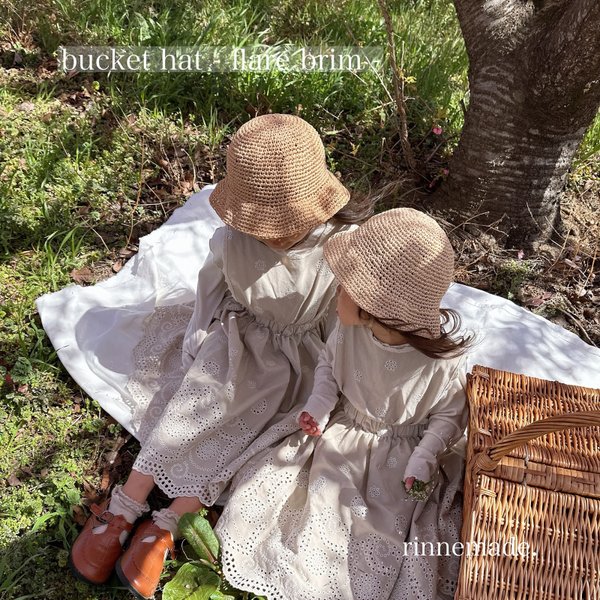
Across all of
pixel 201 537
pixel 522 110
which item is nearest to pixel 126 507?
pixel 201 537

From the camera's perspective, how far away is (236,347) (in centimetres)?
262

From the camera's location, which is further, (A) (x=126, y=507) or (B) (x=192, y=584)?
(A) (x=126, y=507)

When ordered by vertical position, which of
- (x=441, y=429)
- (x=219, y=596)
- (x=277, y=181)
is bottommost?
(x=219, y=596)

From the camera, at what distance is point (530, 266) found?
351 cm

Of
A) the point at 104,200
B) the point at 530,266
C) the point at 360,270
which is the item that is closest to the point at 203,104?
the point at 104,200

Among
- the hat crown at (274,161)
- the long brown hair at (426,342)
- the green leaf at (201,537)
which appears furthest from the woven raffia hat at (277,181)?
the green leaf at (201,537)

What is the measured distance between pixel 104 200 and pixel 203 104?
0.98 m

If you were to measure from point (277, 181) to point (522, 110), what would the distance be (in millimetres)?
1594

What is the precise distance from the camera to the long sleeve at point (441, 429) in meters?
2.19

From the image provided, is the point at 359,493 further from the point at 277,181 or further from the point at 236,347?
the point at 277,181

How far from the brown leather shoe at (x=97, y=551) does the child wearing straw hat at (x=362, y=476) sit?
41 cm

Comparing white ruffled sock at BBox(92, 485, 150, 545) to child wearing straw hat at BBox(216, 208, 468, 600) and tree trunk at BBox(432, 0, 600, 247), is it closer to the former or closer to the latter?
child wearing straw hat at BBox(216, 208, 468, 600)

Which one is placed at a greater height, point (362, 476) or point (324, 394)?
point (324, 394)

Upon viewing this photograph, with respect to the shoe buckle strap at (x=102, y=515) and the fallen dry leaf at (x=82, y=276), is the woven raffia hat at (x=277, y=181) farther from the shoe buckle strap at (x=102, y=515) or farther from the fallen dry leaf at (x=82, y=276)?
the fallen dry leaf at (x=82, y=276)
